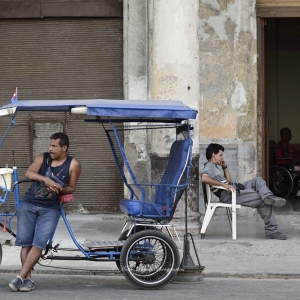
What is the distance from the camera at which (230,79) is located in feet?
42.7

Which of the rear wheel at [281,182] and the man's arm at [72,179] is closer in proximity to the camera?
Answer: the man's arm at [72,179]

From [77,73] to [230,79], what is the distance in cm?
245

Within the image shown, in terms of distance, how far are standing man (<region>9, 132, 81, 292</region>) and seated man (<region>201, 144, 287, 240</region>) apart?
3.14m

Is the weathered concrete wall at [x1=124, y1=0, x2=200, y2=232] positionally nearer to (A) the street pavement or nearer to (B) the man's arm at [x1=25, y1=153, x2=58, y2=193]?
(A) the street pavement

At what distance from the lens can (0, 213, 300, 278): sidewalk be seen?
31.3 feet

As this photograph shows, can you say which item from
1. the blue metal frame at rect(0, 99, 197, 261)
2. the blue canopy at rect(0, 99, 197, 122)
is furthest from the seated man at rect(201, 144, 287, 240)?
the blue canopy at rect(0, 99, 197, 122)

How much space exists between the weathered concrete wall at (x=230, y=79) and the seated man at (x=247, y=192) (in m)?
1.64

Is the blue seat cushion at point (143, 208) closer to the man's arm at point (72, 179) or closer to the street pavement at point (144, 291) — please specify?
the man's arm at point (72, 179)

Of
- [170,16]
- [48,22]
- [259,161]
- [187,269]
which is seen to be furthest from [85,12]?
[187,269]

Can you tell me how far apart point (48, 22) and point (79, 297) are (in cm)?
646

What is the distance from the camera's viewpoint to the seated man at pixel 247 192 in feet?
36.4

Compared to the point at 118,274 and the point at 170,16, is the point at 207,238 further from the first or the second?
the point at 170,16

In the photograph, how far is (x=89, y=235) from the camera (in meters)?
11.6

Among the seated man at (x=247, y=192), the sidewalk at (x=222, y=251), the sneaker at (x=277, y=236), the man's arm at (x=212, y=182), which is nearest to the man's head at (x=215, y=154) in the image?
the seated man at (x=247, y=192)
